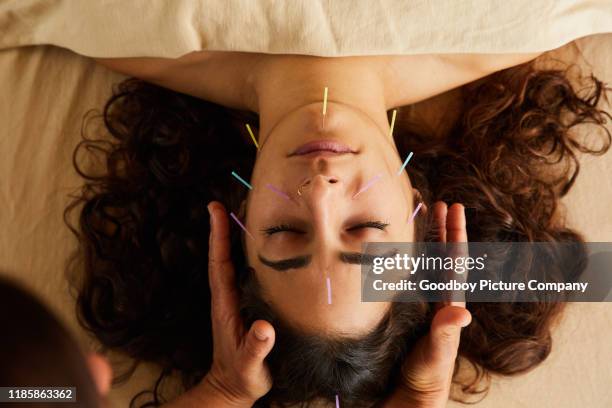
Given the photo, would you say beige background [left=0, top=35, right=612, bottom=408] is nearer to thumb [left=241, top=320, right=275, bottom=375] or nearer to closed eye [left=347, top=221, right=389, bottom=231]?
thumb [left=241, top=320, right=275, bottom=375]

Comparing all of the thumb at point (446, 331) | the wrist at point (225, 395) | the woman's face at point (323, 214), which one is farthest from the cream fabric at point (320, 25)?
the wrist at point (225, 395)

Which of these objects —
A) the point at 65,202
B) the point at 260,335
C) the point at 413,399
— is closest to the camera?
the point at 260,335

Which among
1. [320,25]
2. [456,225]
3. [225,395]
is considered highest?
[320,25]

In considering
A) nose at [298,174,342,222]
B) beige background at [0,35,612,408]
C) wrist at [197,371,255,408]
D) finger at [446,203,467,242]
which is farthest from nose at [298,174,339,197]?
beige background at [0,35,612,408]

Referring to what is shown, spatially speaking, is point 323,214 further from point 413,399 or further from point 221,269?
point 413,399

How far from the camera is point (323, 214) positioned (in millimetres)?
1160

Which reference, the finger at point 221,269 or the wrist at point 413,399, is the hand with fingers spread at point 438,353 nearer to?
the wrist at point 413,399

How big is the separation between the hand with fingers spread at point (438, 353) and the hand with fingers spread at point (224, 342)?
29 centimetres

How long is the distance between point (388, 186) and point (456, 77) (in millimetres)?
441

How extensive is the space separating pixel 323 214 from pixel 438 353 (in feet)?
1.30

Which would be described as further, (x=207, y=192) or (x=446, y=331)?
(x=207, y=192)

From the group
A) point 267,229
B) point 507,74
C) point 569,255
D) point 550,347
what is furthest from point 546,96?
point 267,229

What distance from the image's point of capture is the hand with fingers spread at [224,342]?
138 centimetres

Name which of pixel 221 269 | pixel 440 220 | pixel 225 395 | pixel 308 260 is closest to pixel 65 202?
pixel 221 269
